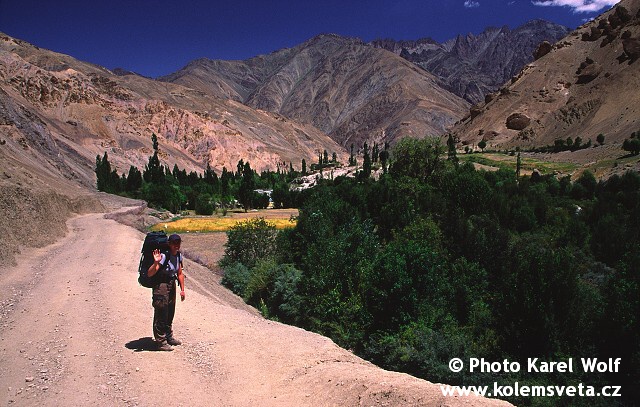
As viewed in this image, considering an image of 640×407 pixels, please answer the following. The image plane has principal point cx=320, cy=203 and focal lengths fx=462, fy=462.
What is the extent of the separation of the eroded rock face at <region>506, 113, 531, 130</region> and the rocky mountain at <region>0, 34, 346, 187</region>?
233 ft

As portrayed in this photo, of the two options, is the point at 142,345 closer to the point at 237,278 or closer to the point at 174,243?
the point at 174,243

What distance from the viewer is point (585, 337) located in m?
12.2

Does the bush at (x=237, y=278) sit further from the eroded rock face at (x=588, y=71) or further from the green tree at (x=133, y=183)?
the eroded rock face at (x=588, y=71)

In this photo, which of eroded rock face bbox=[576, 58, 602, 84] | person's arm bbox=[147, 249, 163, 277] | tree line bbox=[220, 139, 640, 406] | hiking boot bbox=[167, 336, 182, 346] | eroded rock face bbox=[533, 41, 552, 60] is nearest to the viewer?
person's arm bbox=[147, 249, 163, 277]

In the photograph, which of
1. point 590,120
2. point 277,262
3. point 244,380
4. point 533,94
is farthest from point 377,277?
point 533,94

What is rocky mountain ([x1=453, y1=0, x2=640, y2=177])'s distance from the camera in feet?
326

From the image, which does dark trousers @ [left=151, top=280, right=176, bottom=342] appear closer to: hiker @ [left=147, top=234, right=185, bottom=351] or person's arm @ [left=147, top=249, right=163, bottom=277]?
hiker @ [left=147, top=234, right=185, bottom=351]

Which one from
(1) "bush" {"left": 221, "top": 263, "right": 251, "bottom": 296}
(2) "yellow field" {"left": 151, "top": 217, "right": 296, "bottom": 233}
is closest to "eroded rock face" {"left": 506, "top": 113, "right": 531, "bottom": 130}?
(2) "yellow field" {"left": 151, "top": 217, "right": 296, "bottom": 233}

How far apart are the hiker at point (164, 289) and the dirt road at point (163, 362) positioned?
0.31 meters

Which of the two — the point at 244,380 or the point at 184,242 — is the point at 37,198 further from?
the point at 244,380

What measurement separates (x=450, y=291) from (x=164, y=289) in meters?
10.7

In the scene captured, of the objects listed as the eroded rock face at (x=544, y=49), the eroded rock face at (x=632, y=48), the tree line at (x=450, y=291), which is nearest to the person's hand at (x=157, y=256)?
the tree line at (x=450, y=291)

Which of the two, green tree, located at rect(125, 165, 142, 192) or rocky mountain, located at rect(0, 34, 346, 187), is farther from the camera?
green tree, located at rect(125, 165, 142, 192)

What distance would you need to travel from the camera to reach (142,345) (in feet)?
26.1
